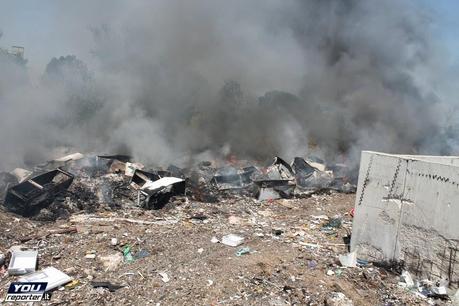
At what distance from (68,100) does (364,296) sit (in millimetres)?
10388

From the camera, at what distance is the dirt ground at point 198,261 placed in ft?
11.6

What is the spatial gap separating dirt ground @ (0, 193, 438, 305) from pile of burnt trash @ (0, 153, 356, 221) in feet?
1.34

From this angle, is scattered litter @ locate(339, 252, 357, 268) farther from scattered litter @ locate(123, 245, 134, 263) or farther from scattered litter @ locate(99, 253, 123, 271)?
scattered litter @ locate(99, 253, 123, 271)

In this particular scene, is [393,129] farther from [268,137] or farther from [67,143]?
[67,143]

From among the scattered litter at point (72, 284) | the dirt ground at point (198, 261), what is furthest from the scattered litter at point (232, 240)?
the scattered litter at point (72, 284)

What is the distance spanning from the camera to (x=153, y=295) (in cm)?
350

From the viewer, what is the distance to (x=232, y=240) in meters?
4.94

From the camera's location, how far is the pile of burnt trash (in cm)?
627

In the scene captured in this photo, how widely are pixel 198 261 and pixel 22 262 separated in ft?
5.96

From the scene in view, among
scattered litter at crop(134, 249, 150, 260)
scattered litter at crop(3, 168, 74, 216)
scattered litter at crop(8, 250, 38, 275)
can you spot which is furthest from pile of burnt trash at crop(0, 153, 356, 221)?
scattered litter at crop(134, 249, 150, 260)

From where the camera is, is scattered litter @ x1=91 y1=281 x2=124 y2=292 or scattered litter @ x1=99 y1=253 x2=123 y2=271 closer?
scattered litter @ x1=91 y1=281 x2=124 y2=292

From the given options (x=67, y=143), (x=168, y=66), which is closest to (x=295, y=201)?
(x=67, y=143)

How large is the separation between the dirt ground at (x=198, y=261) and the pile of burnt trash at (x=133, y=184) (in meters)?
0.41

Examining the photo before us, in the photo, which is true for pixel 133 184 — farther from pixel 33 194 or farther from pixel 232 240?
pixel 232 240
